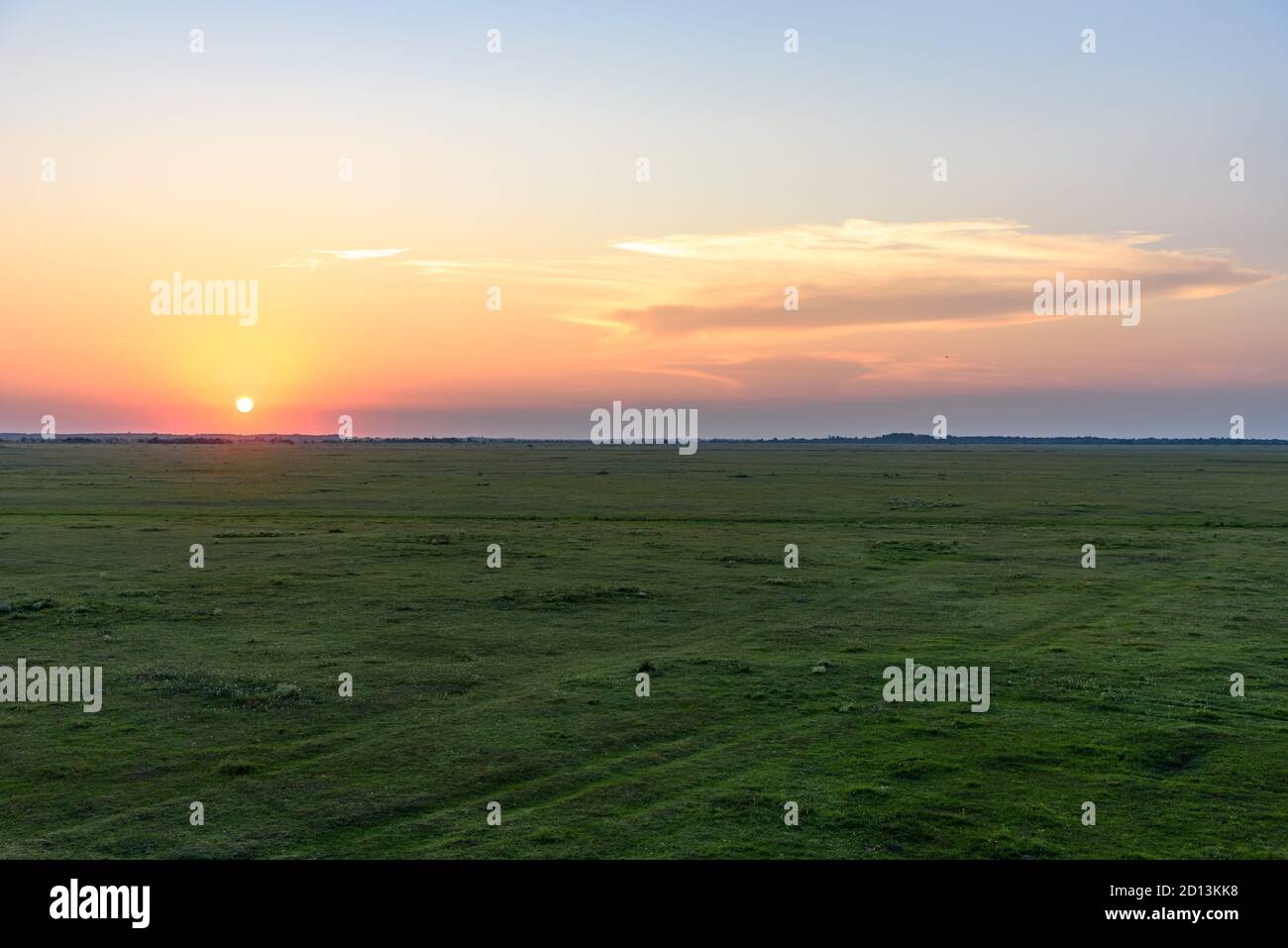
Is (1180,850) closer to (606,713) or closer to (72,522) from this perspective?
(606,713)

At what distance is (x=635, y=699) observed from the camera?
67.1 feet

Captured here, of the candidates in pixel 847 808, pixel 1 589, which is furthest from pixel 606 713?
pixel 1 589

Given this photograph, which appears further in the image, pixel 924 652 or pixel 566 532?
pixel 566 532

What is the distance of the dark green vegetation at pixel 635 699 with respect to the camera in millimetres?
14047

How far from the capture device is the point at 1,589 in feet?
106

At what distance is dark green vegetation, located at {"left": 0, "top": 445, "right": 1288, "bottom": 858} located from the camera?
1405 cm

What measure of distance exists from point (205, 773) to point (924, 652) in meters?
16.5

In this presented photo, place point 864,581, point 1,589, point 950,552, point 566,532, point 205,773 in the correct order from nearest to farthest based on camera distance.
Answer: point 205,773 → point 1,589 → point 864,581 → point 950,552 → point 566,532

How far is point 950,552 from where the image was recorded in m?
45.2

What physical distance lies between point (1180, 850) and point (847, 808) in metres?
4.34
